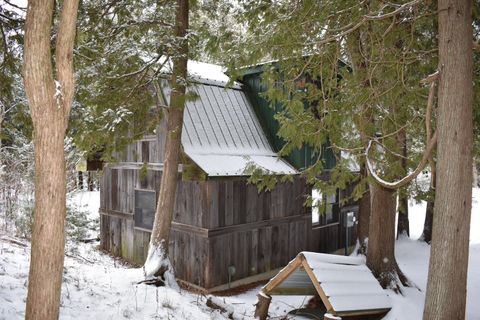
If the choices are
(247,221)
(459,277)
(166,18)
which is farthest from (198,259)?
(459,277)

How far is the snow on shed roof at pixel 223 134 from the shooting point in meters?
10.2

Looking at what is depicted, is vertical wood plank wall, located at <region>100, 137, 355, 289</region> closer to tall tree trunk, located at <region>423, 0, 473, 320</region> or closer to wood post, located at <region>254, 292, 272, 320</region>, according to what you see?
wood post, located at <region>254, 292, 272, 320</region>

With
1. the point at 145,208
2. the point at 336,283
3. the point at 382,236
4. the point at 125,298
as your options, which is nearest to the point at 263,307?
the point at 336,283

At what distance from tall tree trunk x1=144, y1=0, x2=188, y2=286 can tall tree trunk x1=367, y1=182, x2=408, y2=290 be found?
166 inches

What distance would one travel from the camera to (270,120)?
495 inches

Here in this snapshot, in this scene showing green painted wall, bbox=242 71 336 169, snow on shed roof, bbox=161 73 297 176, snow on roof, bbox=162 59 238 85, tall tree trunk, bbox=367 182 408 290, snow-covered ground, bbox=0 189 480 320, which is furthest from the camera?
snow on roof, bbox=162 59 238 85

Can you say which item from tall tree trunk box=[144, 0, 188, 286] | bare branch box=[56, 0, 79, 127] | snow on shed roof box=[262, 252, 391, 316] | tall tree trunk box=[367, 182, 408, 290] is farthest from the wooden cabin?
bare branch box=[56, 0, 79, 127]

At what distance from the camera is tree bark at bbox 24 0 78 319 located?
3.83m

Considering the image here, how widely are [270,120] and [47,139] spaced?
30.2 ft

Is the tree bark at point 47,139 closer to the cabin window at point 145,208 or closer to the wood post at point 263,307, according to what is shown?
the wood post at point 263,307

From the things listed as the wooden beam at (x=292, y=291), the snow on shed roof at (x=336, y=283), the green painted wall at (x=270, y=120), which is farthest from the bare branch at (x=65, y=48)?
the green painted wall at (x=270, y=120)

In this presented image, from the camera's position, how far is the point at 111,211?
13.4 m

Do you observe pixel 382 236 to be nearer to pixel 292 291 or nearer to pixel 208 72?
pixel 292 291

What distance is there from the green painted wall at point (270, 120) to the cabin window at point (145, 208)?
404cm
